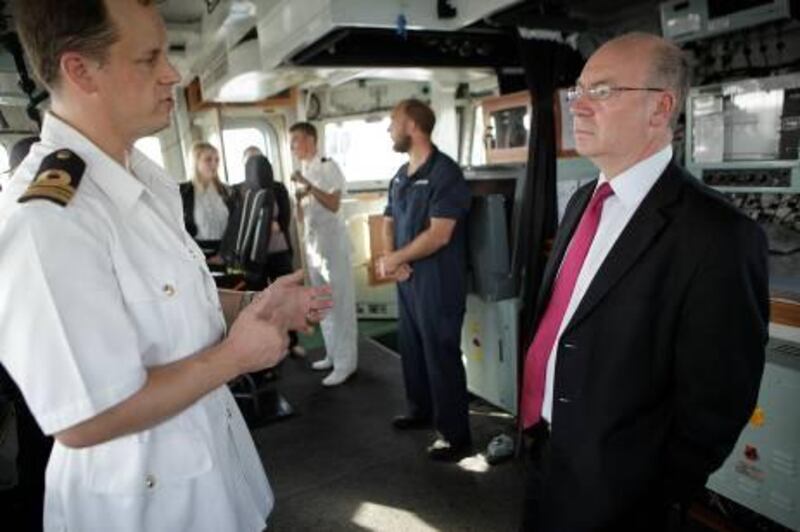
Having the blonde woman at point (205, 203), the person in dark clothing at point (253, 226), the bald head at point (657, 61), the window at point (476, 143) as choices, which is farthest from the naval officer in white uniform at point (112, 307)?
the window at point (476, 143)

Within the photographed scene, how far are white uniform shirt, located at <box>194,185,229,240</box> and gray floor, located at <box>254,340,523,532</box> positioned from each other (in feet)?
4.96

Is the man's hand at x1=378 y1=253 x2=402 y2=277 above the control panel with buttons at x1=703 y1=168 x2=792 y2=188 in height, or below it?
below

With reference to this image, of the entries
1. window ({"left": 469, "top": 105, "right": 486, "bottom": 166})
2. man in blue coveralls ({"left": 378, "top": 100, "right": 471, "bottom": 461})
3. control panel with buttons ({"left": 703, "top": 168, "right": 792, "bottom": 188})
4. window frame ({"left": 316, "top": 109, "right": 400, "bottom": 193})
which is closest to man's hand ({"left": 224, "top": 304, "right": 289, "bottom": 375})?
man in blue coveralls ({"left": 378, "top": 100, "right": 471, "bottom": 461})

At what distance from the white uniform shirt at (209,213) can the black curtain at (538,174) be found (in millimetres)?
2520

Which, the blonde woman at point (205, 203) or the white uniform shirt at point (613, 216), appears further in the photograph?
the blonde woman at point (205, 203)

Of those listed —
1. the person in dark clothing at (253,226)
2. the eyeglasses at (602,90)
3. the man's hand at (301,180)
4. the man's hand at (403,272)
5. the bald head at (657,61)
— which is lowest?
the man's hand at (403,272)

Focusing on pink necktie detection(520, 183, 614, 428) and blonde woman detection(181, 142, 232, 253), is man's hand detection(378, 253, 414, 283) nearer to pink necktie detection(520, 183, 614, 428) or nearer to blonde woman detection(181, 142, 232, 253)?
pink necktie detection(520, 183, 614, 428)

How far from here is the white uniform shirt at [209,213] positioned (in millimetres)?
4223

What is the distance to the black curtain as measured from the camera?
2.71m

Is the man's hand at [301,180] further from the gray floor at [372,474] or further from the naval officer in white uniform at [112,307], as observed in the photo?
the naval officer in white uniform at [112,307]

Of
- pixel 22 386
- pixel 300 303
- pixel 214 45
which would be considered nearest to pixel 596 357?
pixel 300 303

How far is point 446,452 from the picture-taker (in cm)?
282

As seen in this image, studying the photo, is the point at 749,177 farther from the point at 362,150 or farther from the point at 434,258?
the point at 362,150

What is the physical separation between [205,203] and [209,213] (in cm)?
9
